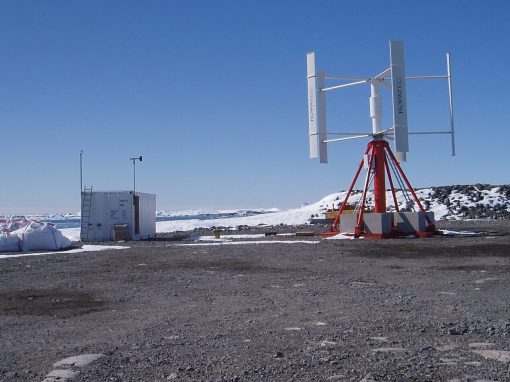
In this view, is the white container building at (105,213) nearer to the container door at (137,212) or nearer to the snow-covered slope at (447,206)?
the container door at (137,212)

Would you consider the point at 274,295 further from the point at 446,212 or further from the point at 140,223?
the point at 446,212

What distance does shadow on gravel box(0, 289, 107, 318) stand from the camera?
984 centimetres

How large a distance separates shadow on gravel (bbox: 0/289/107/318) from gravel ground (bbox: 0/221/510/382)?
3 cm

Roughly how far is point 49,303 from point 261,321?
14.5ft

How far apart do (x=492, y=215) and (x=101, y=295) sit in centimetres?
3906

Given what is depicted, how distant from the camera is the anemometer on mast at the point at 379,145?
28.3 m

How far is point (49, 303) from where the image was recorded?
10852 mm

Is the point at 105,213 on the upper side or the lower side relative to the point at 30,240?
upper

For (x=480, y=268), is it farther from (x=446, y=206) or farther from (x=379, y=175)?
(x=446, y=206)

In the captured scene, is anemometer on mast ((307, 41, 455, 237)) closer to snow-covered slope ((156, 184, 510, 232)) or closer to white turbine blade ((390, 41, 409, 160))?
white turbine blade ((390, 41, 409, 160))

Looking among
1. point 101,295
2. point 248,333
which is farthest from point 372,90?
point 248,333

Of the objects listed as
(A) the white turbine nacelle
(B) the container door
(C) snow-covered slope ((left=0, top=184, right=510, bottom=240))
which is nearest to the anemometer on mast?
(A) the white turbine nacelle

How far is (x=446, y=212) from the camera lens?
48500 mm

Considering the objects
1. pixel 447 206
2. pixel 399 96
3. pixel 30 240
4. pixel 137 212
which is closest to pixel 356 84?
pixel 399 96
